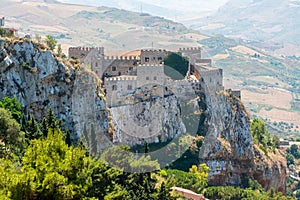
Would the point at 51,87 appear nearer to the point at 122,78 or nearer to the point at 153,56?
the point at 122,78

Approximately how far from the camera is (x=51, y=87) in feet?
214

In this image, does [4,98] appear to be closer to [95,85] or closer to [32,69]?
[32,69]

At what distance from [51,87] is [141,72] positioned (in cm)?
1093

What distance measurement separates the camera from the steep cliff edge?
76.7 metres

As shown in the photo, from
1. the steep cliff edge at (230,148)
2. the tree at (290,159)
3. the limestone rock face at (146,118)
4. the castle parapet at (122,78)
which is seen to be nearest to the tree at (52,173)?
the limestone rock face at (146,118)

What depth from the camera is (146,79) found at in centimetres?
7062

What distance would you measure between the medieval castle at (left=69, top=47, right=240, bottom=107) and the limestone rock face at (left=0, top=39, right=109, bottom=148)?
104 inches

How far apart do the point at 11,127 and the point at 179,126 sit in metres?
27.7

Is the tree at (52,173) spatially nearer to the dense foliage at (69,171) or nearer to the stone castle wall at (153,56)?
the dense foliage at (69,171)

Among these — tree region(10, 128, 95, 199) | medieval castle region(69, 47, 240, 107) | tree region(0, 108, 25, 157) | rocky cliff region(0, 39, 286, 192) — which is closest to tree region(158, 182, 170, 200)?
tree region(0, 108, 25, 157)

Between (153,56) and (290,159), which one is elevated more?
(153,56)

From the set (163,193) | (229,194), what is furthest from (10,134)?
(229,194)

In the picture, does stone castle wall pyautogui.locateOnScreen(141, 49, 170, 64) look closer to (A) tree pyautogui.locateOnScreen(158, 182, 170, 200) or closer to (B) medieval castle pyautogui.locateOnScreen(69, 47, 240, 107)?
(B) medieval castle pyautogui.locateOnScreen(69, 47, 240, 107)

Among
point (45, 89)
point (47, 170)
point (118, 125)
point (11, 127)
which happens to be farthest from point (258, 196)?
point (47, 170)
